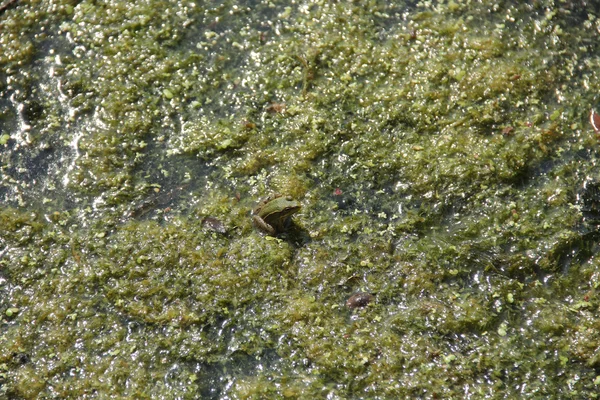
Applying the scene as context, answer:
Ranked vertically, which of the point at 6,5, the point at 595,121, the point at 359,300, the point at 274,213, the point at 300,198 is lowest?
the point at 359,300

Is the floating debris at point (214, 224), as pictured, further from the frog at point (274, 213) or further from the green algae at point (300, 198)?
the frog at point (274, 213)

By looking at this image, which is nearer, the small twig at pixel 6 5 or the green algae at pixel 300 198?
the green algae at pixel 300 198

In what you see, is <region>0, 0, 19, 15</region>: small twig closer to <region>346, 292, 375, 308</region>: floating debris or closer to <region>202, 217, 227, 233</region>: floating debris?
<region>202, 217, 227, 233</region>: floating debris

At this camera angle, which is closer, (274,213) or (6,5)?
(274,213)

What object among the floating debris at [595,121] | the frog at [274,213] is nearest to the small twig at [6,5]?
the frog at [274,213]

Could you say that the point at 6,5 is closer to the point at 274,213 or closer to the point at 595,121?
the point at 274,213

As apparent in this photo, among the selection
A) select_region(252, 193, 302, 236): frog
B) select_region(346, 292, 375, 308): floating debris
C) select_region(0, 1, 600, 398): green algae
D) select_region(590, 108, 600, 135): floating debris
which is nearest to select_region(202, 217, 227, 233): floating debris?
select_region(0, 1, 600, 398): green algae

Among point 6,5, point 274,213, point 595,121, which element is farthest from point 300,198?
point 6,5
